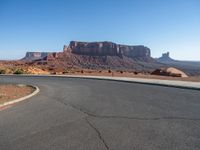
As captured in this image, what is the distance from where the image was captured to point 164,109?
856cm

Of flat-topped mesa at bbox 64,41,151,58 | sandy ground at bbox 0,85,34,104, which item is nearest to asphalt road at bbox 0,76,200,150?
sandy ground at bbox 0,85,34,104

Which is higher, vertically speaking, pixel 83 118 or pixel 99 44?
pixel 99 44

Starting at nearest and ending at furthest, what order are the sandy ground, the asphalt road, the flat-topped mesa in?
1. the asphalt road
2. the sandy ground
3. the flat-topped mesa

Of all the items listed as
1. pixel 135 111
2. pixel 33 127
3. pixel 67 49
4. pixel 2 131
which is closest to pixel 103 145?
pixel 33 127

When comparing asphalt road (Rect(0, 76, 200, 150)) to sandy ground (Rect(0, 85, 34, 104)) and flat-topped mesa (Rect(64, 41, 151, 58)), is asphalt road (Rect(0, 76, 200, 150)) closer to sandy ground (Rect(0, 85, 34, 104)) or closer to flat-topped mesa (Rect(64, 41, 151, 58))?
sandy ground (Rect(0, 85, 34, 104))

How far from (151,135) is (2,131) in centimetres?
384

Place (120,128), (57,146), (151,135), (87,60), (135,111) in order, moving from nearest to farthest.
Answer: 1. (57,146)
2. (151,135)
3. (120,128)
4. (135,111)
5. (87,60)

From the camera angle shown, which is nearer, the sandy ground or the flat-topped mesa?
the sandy ground

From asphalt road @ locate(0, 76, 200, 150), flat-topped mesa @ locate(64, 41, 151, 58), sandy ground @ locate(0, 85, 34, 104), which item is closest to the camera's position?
asphalt road @ locate(0, 76, 200, 150)

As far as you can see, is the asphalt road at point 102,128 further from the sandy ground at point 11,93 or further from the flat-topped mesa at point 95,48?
the flat-topped mesa at point 95,48

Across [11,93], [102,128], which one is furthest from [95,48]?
[102,128]

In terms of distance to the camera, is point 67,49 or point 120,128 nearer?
point 120,128

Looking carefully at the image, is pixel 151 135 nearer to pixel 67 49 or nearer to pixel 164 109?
pixel 164 109

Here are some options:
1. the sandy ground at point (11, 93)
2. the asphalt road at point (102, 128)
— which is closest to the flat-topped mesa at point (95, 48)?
the sandy ground at point (11, 93)
